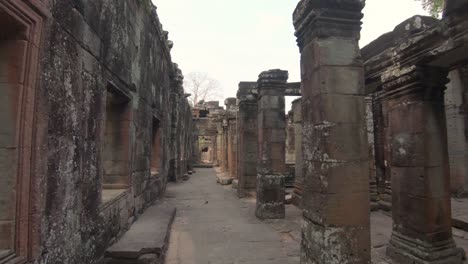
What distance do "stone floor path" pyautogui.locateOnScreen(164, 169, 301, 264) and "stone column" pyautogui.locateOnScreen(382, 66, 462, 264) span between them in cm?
170

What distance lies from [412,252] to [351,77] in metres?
2.78

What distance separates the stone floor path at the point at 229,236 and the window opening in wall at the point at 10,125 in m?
2.79

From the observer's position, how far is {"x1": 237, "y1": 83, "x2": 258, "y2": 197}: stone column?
10391 mm

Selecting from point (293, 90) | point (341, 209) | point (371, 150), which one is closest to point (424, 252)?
point (341, 209)

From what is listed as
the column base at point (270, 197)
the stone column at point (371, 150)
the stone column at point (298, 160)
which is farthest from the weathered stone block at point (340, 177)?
the stone column at point (371, 150)

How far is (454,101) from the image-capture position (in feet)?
31.0

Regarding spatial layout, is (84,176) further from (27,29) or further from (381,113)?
(381,113)

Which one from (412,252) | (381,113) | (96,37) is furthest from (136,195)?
(381,113)

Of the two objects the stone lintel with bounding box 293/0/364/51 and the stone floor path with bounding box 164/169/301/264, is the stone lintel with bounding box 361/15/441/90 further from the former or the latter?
the stone floor path with bounding box 164/169/301/264

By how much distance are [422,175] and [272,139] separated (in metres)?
3.80

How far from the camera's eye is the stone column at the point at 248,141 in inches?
409

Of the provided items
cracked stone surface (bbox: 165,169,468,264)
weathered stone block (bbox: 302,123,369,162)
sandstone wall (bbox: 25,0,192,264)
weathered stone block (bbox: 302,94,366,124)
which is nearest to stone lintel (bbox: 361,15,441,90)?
weathered stone block (bbox: 302,94,366,124)

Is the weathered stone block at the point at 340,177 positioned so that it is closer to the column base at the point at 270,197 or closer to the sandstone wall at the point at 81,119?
the sandstone wall at the point at 81,119

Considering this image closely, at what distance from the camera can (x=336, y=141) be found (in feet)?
11.2
